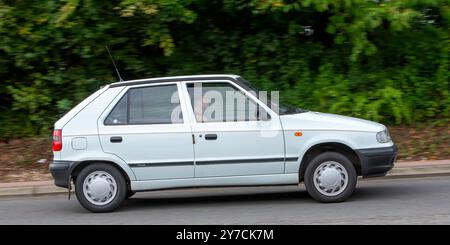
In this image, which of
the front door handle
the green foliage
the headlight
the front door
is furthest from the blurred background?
the front door handle

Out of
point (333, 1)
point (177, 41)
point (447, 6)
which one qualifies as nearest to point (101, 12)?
point (177, 41)

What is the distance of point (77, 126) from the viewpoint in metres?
8.05

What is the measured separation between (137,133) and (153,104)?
43 centimetres

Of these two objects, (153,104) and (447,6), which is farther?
(447,6)

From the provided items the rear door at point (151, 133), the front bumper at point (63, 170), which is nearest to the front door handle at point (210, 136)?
the rear door at point (151, 133)

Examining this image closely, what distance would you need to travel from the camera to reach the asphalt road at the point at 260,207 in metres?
7.30

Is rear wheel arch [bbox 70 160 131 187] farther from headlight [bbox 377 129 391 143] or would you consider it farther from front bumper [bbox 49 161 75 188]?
headlight [bbox 377 129 391 143]

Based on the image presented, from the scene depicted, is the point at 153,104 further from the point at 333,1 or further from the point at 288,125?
the point at 333,1

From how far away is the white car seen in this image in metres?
7.88

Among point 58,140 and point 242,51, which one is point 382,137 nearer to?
point 58,140

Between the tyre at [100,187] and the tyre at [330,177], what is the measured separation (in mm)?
2305

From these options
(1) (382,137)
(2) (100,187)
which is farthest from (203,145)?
(1) (382,137)

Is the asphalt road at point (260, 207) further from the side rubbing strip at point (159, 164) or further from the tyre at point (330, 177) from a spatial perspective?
the side rubbing strip at point (159, 164)

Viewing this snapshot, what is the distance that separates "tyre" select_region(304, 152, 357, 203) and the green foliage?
4.30 metres
